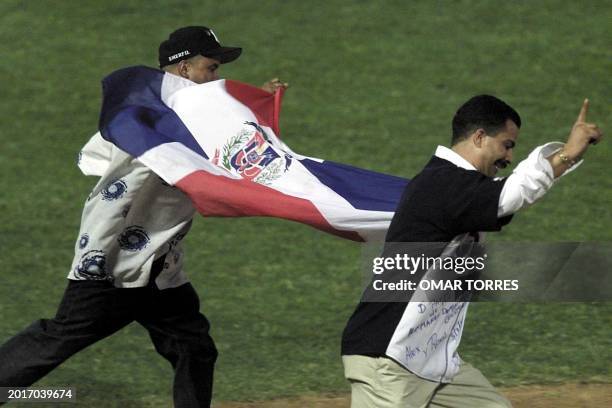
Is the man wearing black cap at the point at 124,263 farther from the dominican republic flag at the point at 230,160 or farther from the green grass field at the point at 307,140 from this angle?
the green grass field at the point at 307,140

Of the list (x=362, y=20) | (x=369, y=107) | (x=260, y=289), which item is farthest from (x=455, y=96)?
(x=260, y=289)

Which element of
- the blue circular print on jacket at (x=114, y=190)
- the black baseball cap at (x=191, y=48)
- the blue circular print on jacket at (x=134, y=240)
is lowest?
the blue circular print on jacket at (x=134, y=240)

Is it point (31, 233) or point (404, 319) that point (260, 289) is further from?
point (404, 319)

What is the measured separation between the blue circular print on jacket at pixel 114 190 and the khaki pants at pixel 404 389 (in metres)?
1.64

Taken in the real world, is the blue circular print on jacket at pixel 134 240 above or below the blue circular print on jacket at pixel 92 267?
above

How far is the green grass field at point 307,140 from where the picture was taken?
30.5ft

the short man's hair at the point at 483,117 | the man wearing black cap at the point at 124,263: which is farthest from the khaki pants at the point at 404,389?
the man wearing black cap at the point at 124,263

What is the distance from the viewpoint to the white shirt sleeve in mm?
5441

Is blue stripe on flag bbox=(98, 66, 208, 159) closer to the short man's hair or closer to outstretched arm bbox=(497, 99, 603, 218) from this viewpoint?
the short man's hair

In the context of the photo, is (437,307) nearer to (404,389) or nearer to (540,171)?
(404,389)

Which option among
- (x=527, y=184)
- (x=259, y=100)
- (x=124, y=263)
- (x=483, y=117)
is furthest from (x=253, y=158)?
(x=527, y=184)

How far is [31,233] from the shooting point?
1191 cm

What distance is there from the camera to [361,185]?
682 centimetres

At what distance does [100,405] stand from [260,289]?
2.60 m
